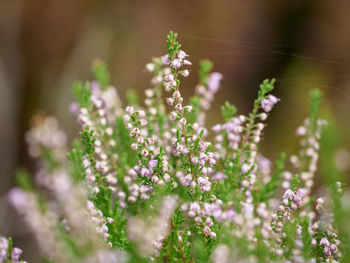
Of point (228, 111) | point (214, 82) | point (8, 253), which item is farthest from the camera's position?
point (214, 82)

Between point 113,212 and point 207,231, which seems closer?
point 207,231

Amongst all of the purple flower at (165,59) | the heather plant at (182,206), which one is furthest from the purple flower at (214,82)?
the purple flower at (165,59)

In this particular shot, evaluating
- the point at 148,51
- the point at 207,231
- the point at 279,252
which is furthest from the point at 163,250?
the point at 148,51

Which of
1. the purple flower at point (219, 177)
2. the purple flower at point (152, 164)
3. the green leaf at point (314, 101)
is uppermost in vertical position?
the green leaf at point (314, 101)

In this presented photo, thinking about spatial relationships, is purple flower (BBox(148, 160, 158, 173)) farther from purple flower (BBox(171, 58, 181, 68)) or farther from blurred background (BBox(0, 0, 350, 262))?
blurred background (BBox(0, 0, 350, 262))

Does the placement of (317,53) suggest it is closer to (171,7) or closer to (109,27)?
(171,7)

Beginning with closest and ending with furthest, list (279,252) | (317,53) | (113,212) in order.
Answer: (279,252)
(113,212)
(317,53)

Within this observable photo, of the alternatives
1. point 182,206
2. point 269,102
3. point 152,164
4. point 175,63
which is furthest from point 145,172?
point 269,102

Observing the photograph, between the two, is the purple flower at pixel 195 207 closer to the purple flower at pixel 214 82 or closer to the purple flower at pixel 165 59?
the purple flower at pixel 165 59

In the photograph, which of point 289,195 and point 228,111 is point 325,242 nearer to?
point 289,195
